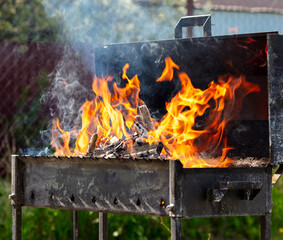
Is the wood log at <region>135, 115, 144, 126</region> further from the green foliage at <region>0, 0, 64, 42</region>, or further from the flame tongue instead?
the green foliage at <region>0, 0, 64, 42</region>

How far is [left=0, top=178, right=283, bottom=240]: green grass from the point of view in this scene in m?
5.41

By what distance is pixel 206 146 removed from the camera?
409 cm

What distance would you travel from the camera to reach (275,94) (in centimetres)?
352

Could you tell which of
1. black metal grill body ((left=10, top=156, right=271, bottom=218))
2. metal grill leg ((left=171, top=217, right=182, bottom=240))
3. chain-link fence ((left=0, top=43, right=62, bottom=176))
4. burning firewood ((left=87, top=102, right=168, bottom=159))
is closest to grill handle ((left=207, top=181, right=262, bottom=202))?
black metal grill body ((left=10, top=156, right=271, bottom=218))

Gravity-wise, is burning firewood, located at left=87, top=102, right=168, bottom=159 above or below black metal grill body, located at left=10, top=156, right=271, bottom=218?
above

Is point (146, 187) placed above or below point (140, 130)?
below

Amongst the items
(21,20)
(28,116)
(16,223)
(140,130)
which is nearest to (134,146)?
(140,130)

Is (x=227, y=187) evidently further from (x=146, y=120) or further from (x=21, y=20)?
(x=21, y=20)

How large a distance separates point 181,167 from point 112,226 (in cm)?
239

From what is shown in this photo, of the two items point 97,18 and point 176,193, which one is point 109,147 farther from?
point 97,18

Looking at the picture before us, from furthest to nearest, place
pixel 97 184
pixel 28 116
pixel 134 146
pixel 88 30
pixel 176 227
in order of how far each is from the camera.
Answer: pixel 28 116 → pixel 88 30 → pixel 134 146 → pixel 97 184 → pixel 176 227

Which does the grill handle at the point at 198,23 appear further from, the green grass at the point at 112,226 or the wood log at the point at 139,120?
the green grass at the point at 112,226

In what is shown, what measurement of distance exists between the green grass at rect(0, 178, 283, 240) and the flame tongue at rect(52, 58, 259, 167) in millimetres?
1298

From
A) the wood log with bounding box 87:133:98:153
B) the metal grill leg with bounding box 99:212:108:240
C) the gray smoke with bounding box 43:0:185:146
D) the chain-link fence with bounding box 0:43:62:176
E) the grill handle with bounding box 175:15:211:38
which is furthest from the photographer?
the chain-link fence with bounding box 0:43:62:176
